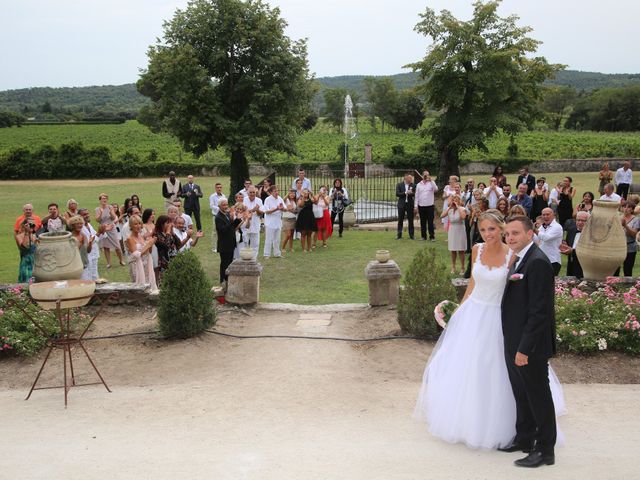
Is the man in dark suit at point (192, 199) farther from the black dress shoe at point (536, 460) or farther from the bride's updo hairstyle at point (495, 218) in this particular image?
the black dress shoe at point (536, 460)

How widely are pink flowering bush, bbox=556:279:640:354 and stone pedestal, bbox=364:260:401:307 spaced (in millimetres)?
2305

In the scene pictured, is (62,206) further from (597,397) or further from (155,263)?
(597,397)

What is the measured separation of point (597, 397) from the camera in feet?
21.6

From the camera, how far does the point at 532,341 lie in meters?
4.93

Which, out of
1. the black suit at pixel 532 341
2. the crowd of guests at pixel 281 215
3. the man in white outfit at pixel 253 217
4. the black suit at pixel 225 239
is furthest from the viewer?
the man in white outfit at pixel 253 217

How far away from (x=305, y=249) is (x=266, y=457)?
11.1 m

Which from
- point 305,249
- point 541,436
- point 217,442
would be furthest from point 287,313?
point 305,249

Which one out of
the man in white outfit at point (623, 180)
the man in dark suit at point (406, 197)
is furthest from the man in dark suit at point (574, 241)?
the man in white outfit at point (623, 180)

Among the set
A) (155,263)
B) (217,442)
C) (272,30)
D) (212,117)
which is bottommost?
(217,442)

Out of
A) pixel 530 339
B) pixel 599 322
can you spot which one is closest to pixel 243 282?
pixel 599 322

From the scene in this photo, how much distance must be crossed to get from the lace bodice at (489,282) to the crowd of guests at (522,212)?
2298 mm

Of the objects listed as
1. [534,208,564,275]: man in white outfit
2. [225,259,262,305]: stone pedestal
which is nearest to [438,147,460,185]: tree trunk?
[534,208,564,275]: man in white outfit

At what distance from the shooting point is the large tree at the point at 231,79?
24.1 meters

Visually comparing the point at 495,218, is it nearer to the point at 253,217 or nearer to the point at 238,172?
the point at 253,217
